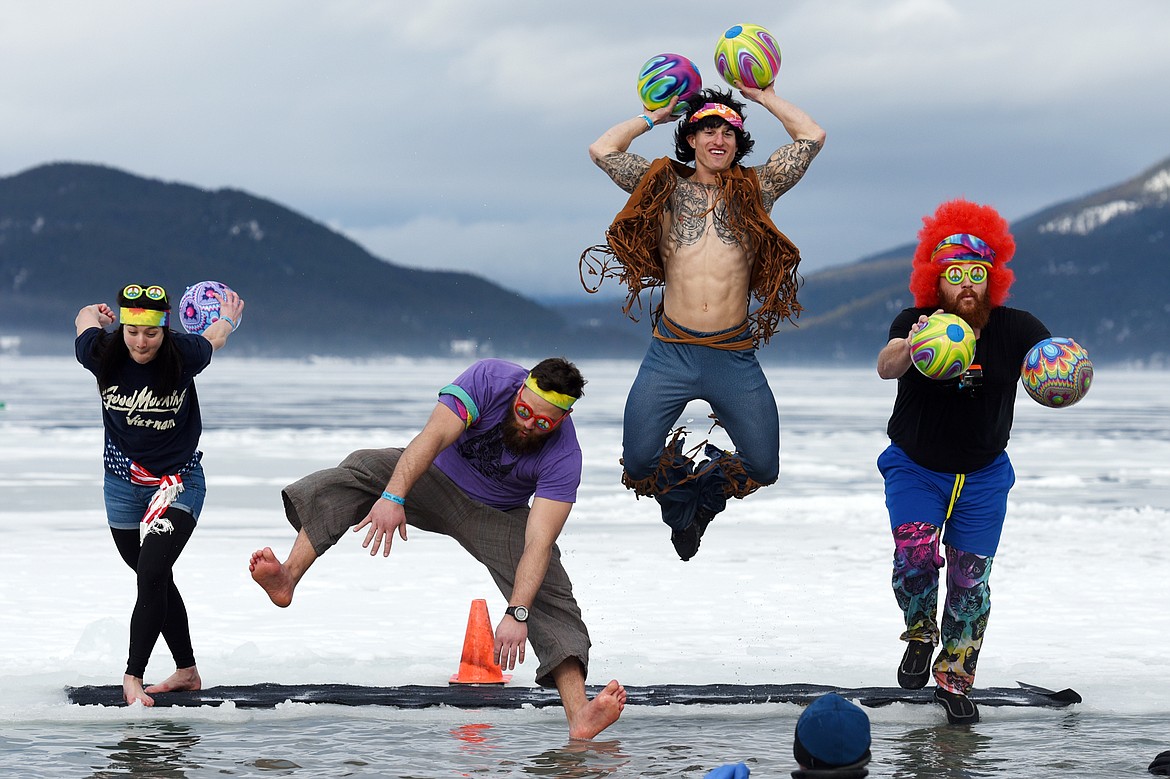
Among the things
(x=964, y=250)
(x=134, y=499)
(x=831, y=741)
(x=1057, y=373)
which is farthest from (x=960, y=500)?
(x=134, y=499)

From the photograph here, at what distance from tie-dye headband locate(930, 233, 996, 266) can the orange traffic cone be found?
3.22 metres

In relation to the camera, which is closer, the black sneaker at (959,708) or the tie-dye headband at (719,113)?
the black sneaker at (959,708)

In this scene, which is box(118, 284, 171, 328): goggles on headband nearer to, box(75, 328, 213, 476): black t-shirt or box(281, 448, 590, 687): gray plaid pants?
box(75, 328, 213, 476): black t-shirt

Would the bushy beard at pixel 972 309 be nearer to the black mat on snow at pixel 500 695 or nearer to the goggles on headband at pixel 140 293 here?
the black mat on snow at pixel 500 695

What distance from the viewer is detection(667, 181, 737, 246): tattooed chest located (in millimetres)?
7941

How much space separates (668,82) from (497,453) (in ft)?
7.70

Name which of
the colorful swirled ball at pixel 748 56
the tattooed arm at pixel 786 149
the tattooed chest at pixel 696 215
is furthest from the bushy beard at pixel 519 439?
the colorful swirled ball at pixel 748 56

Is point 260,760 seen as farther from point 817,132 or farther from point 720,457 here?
point 817,132

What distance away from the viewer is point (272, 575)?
661 centimetres

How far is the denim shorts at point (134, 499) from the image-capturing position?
726 cm

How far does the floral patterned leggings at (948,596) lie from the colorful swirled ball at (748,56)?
253 centimetres

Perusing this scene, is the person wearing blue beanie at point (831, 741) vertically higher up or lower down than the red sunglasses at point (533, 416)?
lower down

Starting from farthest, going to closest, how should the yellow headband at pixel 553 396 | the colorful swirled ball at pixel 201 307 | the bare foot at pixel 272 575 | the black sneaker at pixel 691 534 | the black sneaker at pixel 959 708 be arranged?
the black sneaker at pixel 691 534 → the colorful swirled ball at pixel 201 307 → the black sneaker at pixel 959 708 → the yellow headband at pixel 553 396 → the bare foot at pixel 272 575

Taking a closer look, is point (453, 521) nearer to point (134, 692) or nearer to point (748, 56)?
point (134, 692)
